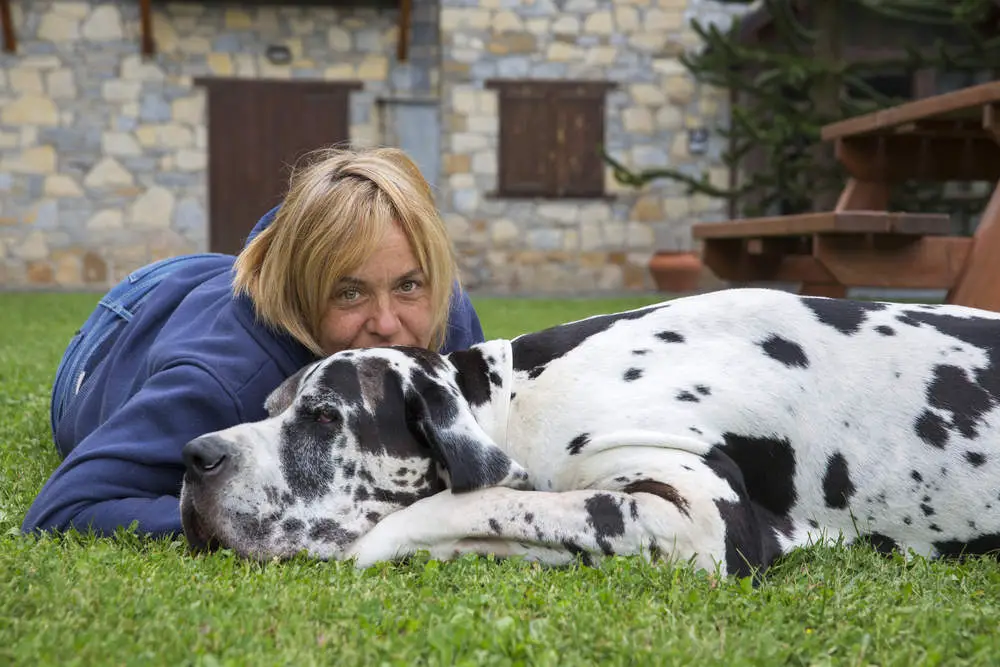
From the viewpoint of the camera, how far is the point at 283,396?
115 inches

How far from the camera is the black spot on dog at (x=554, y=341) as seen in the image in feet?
10.4

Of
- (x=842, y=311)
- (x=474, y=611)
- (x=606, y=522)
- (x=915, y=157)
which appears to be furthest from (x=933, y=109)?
(x=474, y=611)

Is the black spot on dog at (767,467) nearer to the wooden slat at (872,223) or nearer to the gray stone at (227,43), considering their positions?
the wooden slat at (872,223)

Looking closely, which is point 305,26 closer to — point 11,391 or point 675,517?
point 11,391

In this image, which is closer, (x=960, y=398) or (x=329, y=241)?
(x=960, y=398)

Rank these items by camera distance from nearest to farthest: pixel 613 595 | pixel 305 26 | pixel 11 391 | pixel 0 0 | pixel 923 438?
pixel 613 595 → pixel 923 438 → pixel 11 391 → pixel 0 0 → pixel 305 26

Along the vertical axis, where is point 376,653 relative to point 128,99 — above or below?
below

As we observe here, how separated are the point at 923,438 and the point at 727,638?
3.90ft

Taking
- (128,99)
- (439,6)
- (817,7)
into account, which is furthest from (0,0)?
(817,7)

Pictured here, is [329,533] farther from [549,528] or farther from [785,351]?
[785,351]

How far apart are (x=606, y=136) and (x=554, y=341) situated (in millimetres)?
14686

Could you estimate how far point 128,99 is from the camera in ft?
55.5

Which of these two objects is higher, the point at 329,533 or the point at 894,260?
the point at 894,260

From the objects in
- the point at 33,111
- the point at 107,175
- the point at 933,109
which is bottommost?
the point at 107,175
